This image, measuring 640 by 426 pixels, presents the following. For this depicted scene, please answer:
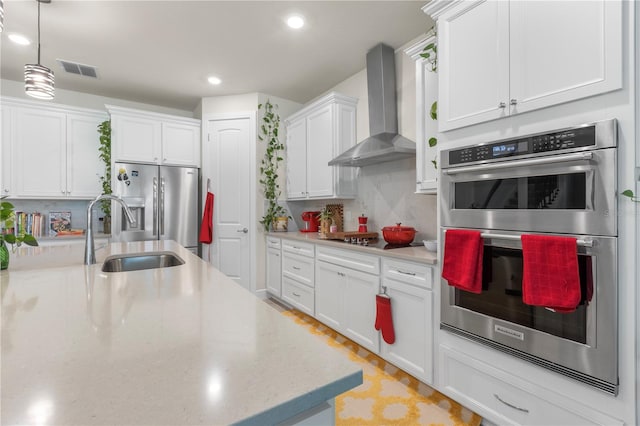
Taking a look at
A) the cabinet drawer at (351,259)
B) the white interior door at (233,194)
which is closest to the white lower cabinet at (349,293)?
the cabinet drawer at (351,259)

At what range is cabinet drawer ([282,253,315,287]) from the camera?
3.21m

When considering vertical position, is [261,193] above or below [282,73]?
below

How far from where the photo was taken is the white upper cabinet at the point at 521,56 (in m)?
1.25

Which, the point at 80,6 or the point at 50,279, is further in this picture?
the point at 80,6

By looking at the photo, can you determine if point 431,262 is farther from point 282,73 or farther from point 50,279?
point 282,73

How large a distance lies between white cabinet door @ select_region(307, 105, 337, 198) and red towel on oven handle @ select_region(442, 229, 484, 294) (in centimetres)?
187

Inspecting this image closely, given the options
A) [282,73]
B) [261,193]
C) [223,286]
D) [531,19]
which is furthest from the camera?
[261,193]

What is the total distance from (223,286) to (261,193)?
3145 millimetres

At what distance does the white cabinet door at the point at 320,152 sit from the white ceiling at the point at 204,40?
52 cm

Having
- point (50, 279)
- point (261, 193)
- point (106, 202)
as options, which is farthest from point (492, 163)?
point (106, 202)

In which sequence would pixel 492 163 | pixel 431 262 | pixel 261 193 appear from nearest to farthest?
pixel 492 163, pixel 431 262, pixel 261 193

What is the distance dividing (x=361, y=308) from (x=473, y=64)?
1840mm

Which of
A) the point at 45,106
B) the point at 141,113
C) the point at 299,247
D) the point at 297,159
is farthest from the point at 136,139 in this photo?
the point at 299,247

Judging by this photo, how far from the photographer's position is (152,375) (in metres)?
0.54
